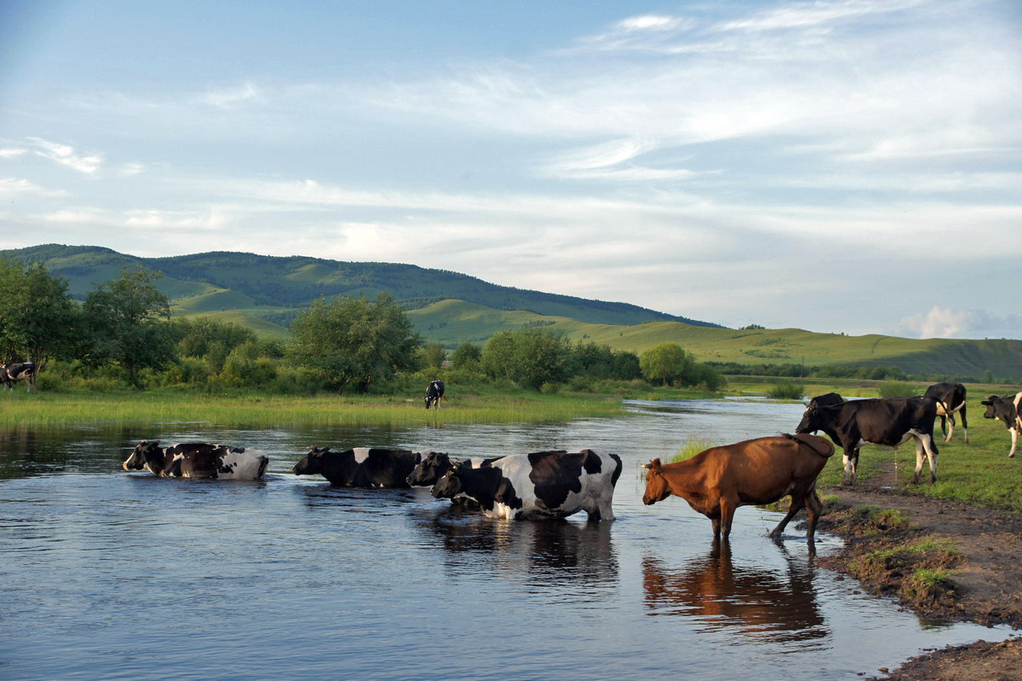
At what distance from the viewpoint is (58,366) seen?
155ft

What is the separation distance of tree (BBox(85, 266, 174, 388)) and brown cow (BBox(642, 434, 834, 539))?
134 feet

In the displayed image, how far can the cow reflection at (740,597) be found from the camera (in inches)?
352

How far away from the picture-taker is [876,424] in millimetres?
18547

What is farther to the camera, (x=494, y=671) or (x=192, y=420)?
(x=192, y=420)

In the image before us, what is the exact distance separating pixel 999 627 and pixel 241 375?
46503mm

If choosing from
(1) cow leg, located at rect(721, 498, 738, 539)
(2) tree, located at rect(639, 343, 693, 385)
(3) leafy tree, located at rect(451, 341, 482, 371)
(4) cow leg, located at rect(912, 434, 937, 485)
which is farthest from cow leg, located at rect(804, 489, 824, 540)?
(2) tree, located at rect(639, 343, 693, 385)

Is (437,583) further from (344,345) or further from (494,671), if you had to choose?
(344,345)

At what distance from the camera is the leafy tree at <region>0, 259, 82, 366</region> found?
144ft

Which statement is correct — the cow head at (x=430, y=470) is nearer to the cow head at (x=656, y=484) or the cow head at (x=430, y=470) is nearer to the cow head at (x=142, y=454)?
the cow head at (x=656, y=484)

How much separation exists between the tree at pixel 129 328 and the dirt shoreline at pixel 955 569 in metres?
41.2

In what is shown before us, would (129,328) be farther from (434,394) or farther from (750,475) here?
(750,475)

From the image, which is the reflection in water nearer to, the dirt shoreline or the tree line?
the dirt shoreline


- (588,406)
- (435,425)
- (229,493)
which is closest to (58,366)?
(435,425)

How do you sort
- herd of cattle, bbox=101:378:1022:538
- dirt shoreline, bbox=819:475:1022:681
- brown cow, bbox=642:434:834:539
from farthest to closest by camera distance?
1. herd of cattle, bbox=101:378:1022:538
2. brown cow, bbox=642:434:834:539
3. dirt shoreline, bbox=819:475:1022:681
